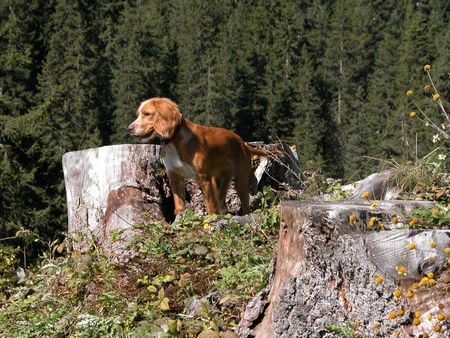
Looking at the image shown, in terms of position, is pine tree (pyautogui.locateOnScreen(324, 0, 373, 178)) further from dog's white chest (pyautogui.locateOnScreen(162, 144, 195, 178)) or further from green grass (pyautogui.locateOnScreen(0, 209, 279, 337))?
green grass (pyautogui.locateOnScreen(0, 209, 279, 337))

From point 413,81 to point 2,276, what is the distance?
73.4m

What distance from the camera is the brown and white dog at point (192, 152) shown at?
8.14 metres

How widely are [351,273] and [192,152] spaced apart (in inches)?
163

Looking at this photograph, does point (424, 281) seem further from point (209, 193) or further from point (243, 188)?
point (243, 188)

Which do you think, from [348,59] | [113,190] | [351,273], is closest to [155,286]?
[351,273]

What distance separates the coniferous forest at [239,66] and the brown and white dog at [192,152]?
1990 inches

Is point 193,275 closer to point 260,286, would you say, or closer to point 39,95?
point 260,286

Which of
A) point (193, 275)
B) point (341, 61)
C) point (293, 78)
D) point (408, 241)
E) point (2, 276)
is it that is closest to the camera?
point (408, 241)

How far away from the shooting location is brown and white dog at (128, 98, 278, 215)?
26.7ft

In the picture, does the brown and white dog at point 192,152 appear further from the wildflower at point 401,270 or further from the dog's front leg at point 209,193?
the wildflower at point 401,270

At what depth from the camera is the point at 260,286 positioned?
15.8 ft

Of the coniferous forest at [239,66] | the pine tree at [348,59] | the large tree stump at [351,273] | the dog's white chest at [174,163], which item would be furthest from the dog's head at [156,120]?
the pine tree at [348,59]

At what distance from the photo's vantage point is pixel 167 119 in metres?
8.23

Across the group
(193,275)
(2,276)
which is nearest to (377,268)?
(193,275)
